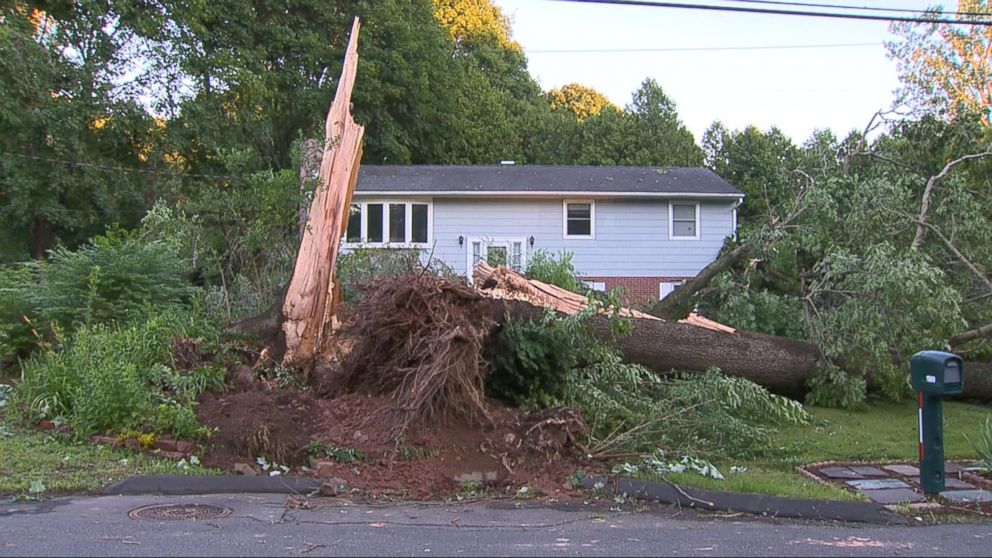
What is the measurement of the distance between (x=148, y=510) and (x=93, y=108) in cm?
1924

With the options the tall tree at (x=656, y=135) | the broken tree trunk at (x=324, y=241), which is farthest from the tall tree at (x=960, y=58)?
the broken tree trunk at (x=324, y=241)

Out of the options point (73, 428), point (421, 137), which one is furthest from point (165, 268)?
point (421, 137)

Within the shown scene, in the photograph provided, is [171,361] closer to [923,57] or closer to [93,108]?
[93,108]

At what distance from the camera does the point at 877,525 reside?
5793 millimetres

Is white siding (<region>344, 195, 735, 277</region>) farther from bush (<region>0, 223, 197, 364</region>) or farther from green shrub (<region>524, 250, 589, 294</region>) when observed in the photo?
bush (<region>0, 223, 197, 364</region>)

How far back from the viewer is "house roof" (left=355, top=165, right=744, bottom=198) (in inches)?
827

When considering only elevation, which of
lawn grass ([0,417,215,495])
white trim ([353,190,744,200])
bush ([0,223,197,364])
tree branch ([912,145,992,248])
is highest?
white trim ([353,190,744,200])

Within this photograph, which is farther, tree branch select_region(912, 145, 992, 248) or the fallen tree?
tree branch select_region(912, 145, 992, 248)

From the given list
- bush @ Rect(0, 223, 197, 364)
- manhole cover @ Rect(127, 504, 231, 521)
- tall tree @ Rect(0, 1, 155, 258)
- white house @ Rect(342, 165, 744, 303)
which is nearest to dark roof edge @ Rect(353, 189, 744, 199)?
white house @ Rect(342, 165, 744, 303)

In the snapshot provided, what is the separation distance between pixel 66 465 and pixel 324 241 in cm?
401

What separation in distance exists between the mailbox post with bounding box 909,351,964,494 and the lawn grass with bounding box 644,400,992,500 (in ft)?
2.29

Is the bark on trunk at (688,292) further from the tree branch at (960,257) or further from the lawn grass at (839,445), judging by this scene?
the lawn grass at (839,445)

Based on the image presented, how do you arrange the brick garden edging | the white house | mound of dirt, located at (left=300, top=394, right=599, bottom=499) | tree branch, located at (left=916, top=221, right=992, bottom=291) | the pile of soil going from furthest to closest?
the white house, tree branch, located at (left=916, top=221, right=992, bottom=291), the brick garden edging, the pile of soil, mound of dirt, located at (left=300, top=394, right=599, bottom=499)

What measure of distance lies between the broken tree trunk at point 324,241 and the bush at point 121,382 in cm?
105
